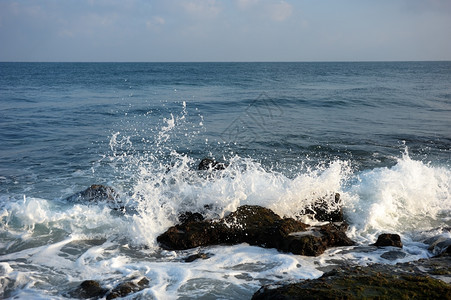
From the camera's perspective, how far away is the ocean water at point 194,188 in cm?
509

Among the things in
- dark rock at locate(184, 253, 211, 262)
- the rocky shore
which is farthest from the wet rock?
dark rock at locate(184, 253, 211, 262)

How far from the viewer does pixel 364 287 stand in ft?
12.4

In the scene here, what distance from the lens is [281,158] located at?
11523mm

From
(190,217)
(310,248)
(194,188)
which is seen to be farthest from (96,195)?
(310,248)

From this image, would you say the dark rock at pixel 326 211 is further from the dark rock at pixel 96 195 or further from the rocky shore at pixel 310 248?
the dark rock at pixel 96 195

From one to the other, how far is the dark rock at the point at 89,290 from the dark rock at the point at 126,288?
0.43 feet

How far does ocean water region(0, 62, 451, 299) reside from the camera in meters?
5.09

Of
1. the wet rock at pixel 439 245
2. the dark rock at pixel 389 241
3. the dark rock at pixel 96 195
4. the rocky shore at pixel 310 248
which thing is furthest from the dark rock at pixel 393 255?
the dark rock at pixel 96 195

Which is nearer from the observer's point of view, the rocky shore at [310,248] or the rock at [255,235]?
the rocky shore at [310,248]

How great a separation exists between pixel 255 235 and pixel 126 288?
2246 millimetres

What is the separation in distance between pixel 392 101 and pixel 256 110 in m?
9.57

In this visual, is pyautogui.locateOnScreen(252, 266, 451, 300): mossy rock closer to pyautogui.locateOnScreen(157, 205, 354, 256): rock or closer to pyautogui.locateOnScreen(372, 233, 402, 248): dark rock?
pyautogui.locateOnScreen(157, 205, 354, 256): rock

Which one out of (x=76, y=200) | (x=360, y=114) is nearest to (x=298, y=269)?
(x=76, y=200)

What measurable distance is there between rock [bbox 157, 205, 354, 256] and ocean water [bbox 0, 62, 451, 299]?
0.17m
